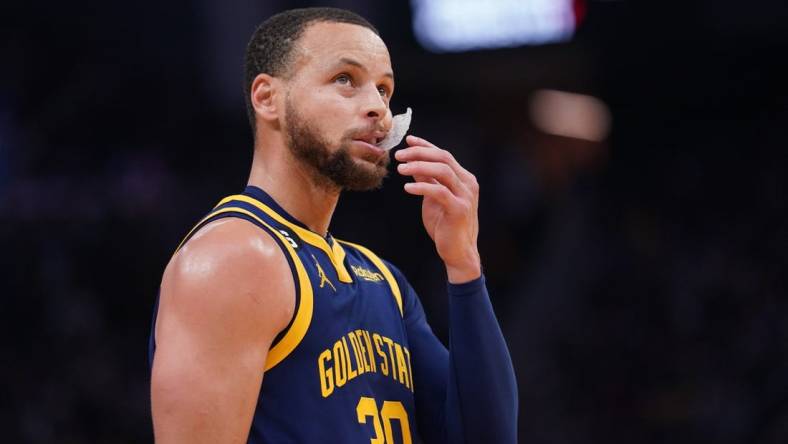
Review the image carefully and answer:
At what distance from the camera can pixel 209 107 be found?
47.6ft

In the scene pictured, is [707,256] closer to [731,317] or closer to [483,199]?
[731,317]

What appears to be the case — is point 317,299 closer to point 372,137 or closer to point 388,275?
point 372,137

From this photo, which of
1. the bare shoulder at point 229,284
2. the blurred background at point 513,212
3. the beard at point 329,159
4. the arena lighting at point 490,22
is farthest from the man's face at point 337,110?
the arena lighting at point 490,22

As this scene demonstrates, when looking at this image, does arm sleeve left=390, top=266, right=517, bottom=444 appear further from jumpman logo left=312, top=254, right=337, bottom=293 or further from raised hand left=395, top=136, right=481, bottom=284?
jumpman logo left=312, top=254, right=337, bottom=293

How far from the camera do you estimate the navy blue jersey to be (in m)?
2.68

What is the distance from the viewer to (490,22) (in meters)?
11.8

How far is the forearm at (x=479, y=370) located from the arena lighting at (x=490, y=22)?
903cm

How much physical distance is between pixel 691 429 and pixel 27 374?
6.88 metres

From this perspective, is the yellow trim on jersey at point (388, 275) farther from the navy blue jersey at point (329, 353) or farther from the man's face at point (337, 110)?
the man's face at point (337, 110)

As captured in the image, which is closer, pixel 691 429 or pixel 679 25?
pixel 691 429

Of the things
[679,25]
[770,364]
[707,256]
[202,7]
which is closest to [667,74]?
[679,25]

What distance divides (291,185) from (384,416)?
2.53ft

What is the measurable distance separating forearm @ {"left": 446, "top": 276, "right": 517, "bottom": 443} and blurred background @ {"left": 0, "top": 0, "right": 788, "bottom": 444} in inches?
248

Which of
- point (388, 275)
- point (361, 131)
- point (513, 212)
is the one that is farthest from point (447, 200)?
point (513, 212)
